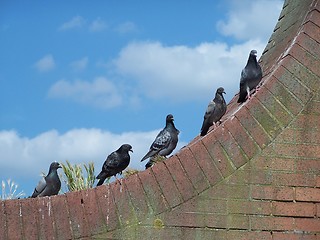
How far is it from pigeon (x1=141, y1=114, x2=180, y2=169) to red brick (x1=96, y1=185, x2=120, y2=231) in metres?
1.96

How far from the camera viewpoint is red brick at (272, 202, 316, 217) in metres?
5.76

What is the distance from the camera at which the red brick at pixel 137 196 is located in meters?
5.55

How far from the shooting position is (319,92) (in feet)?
19.8

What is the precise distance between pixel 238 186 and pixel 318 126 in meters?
0.96

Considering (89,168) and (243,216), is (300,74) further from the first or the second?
(89,168)

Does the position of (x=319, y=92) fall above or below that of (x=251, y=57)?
below

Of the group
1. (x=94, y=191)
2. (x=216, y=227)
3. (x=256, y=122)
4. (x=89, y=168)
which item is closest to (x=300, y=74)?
(x=256, y=122)

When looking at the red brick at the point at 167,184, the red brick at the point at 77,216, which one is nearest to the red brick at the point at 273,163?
the red brick at the point at 167,184

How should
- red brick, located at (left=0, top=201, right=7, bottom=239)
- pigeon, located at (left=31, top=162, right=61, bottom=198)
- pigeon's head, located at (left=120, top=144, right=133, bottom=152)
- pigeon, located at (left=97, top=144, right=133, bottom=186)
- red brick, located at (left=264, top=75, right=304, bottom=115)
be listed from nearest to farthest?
red brick, located at (left=0, top=201, right=7, bottom=239) < red brick, located at (left=264, top=75, right=304, bottom=115) < pigeon, located at (left=31, top=162, right=61, bottom=198) < pigeon, located at (left=97, top=144, right=133, bottom=186) < pigeon's head, located at (left=120, top=144, right=133, bottom=152)

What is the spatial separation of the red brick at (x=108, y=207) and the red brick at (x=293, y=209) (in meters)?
1.40

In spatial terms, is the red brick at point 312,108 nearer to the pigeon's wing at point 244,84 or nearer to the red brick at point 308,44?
the red brick at point 308,44

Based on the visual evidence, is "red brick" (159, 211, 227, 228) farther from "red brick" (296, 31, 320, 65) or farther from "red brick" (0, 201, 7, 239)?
"red brick" (296, 31, 320, 65)

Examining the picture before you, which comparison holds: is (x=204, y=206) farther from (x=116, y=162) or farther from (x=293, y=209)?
(x=116, y=162)

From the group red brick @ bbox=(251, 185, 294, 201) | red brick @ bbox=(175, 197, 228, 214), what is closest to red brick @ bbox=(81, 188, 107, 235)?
red brick @ bbox=(175, 197, 228, 214)
